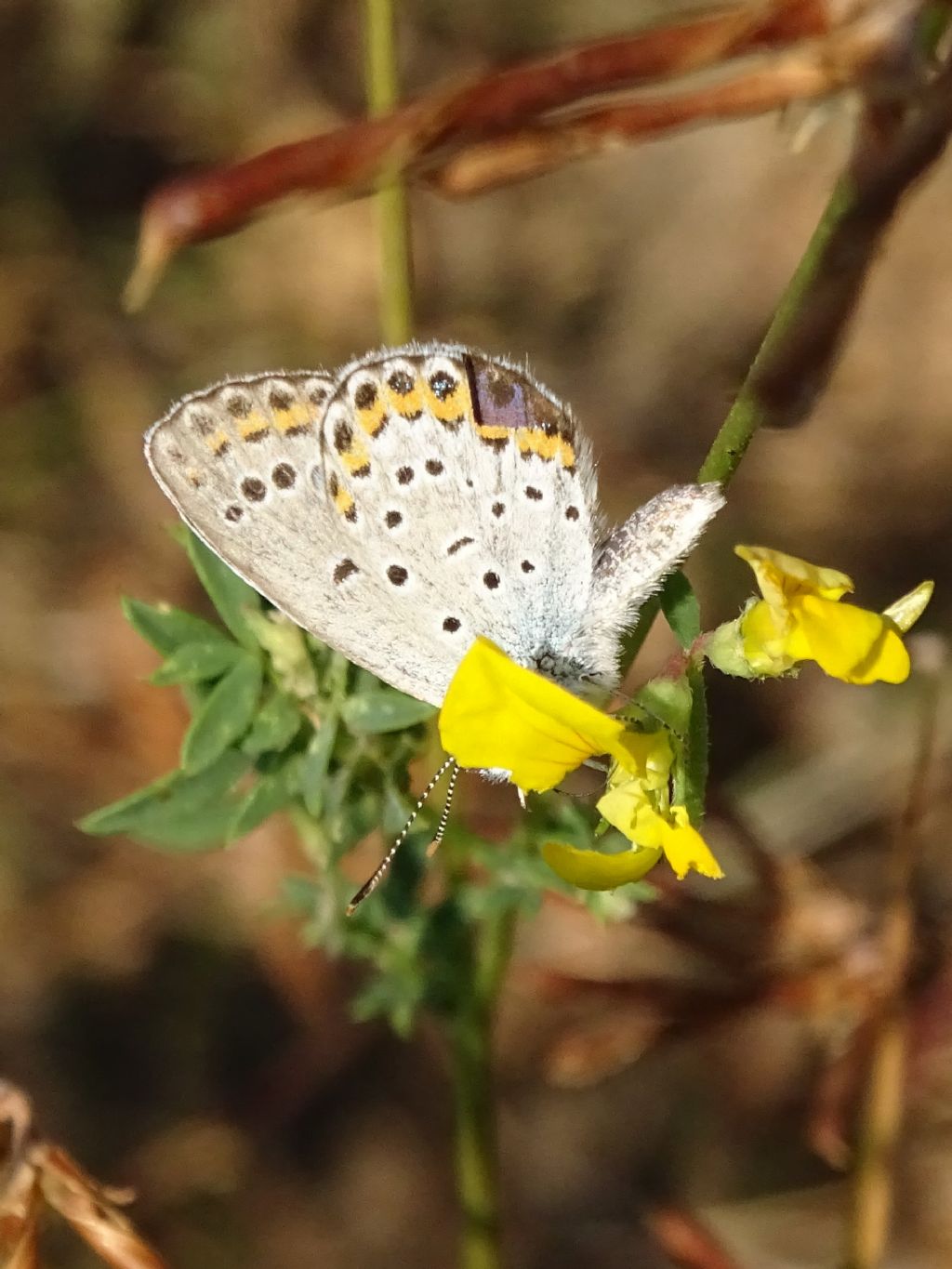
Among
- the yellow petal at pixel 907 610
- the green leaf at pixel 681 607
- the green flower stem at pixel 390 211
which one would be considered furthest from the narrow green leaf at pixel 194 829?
the yellow petal at pixel 907 610

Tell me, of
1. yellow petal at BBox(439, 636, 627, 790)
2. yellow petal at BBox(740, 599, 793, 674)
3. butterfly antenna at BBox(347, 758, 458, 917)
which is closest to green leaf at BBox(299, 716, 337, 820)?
butterfly antenna at BBox(347, 758, 458, 917)

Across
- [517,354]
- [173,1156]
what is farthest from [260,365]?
[173,1156]

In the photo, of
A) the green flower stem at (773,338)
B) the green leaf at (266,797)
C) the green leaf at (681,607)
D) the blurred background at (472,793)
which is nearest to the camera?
the green flower stem at (773,338)

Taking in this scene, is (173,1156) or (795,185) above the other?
(795,185)

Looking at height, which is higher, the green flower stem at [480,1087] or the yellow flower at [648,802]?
the yellow flower at [648,802]

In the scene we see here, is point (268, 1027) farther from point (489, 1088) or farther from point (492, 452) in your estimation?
point (492, 452)

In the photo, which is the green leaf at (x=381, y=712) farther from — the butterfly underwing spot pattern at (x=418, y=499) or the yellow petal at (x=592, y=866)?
the yellow petal at (x=592, y=866)
